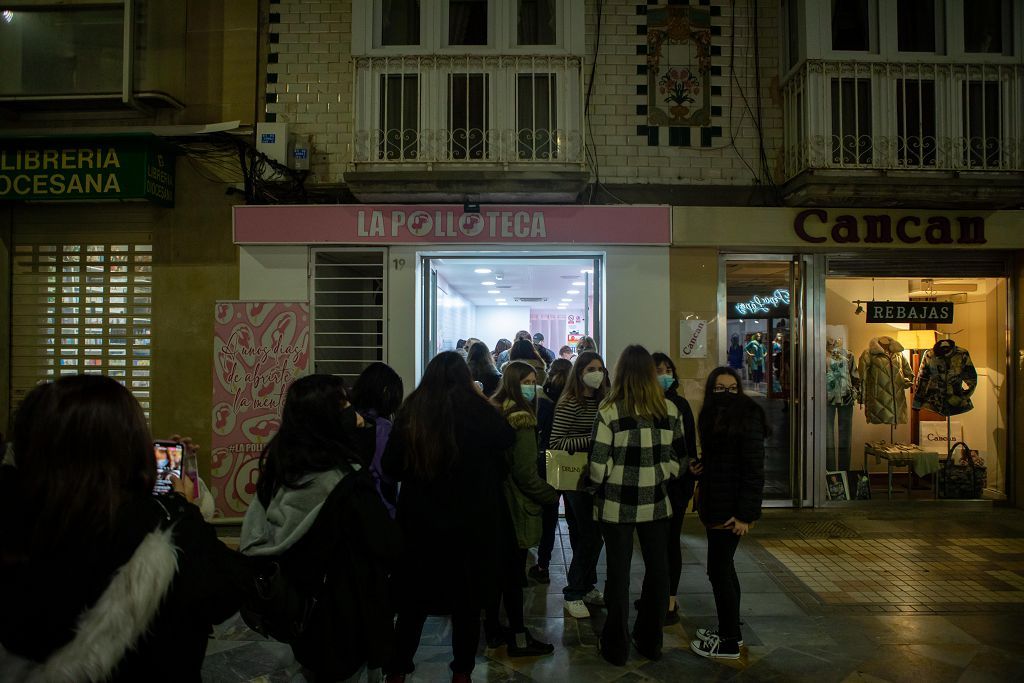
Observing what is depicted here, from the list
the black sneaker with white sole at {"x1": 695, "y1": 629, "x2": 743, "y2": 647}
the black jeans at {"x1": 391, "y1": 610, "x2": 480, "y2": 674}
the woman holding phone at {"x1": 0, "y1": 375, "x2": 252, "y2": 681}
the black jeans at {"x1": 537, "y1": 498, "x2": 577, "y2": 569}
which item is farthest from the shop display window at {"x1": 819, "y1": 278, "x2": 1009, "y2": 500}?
the woman holding phone at {"x1": 0, "y1": 375, "x2": 252, "y2": 681}

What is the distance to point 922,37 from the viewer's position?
7930 millimetres

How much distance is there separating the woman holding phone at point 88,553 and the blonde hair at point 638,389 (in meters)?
2.81

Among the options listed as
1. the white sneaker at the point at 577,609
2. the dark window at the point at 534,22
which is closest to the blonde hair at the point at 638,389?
the white sneaker at the point at 577,609

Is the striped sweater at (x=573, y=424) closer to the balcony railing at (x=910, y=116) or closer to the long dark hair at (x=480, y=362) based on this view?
the long dark hair at (x=480, y=362)

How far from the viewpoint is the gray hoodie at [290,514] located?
272 cm

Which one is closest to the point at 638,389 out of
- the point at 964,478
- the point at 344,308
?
the point at 344,308

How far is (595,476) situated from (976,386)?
22.5 feet

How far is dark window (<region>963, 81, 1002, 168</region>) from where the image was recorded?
24.8 ft

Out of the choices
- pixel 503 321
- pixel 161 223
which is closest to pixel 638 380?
pixel 161 223

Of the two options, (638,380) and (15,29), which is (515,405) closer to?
(638,380)

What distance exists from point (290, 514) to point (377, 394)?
1831 millimetres

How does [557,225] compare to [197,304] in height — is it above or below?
above

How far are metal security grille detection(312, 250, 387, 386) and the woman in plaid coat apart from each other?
169 inches

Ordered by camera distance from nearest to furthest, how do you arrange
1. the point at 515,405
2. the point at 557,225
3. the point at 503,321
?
the point at 515,405 < the point at 557,225 < the point at 503,321
